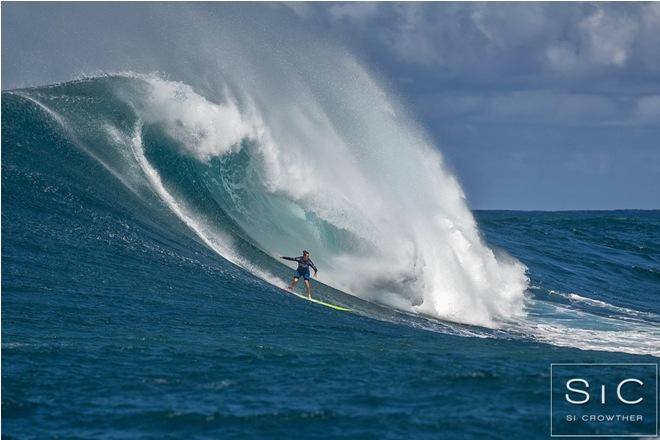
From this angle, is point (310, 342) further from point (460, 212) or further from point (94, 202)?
point (460, 212)

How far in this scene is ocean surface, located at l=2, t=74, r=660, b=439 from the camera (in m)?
10.8

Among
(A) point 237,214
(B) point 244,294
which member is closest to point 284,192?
(A) point 237,214

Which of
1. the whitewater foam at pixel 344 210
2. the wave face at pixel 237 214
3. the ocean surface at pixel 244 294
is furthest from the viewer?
the whitewater foam at pixel 344 210

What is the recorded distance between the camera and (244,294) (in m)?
16.9

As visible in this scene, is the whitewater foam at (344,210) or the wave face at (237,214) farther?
the whitewater foam at (344,210)

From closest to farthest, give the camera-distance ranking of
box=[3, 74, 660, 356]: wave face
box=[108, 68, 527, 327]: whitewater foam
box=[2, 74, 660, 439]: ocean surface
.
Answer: box=[2, 74, 660, 439]: ocean surface < box=[3, 74, 660, 356]: wave face < box=[108, 68, 527, 327]: whitewater foam

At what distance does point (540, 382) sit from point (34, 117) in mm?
13489

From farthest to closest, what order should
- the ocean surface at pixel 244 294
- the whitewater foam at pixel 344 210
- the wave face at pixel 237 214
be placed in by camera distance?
the whitewater foam at pixel 344 210
the wave face at pixel 237 214
the ocean surface at pixel 244 294

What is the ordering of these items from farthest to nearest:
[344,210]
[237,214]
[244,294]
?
1. [344,210]
2. [237,214]
3. [244,294]

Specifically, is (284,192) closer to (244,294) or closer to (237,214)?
(237,214)

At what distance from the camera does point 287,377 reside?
12.0 metres

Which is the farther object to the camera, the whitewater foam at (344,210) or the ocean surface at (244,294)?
the whitewater foam at (344,210)

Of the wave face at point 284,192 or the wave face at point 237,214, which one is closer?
the wave face at point 237,214

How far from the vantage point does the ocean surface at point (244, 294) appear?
425 inches
